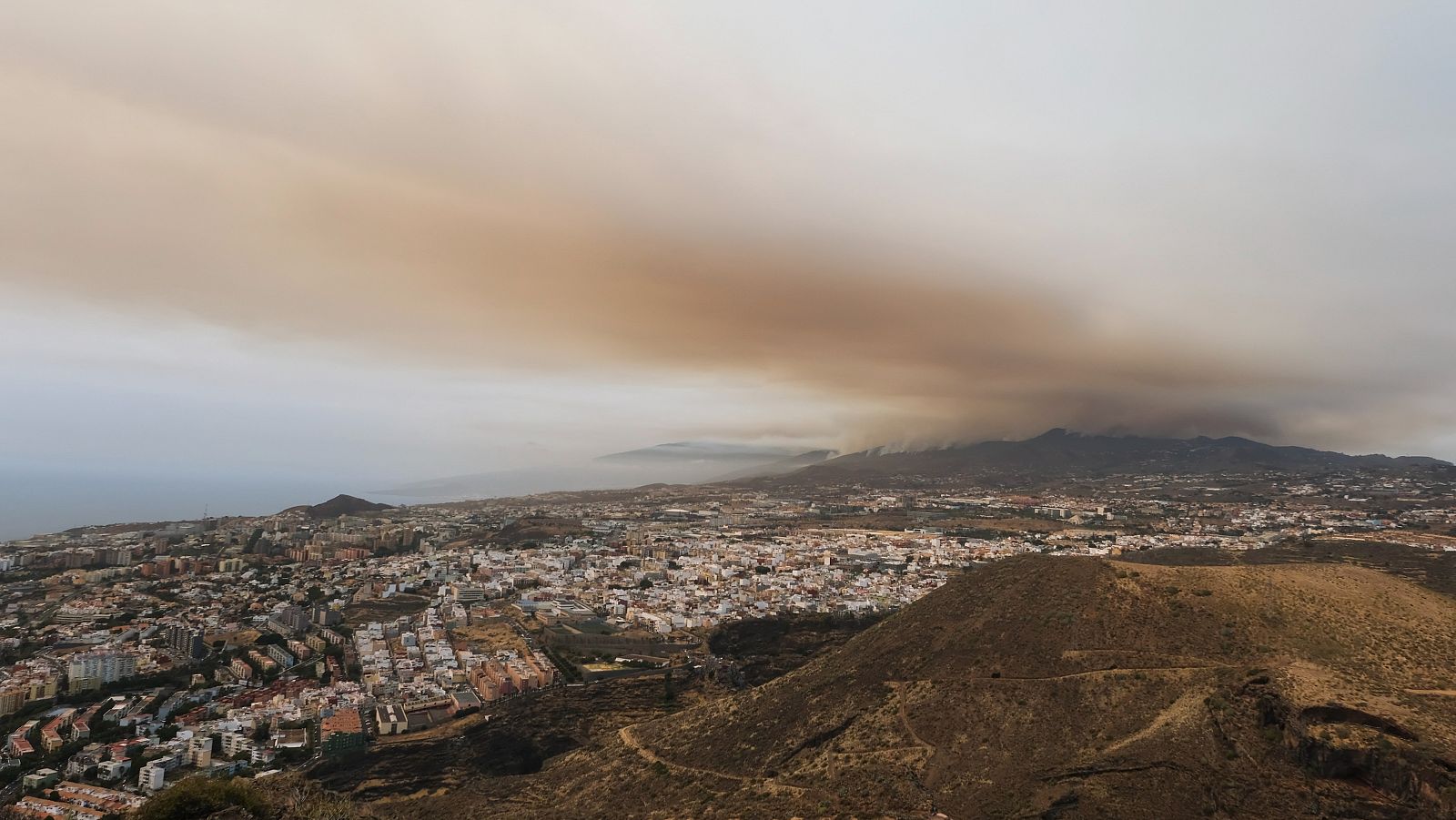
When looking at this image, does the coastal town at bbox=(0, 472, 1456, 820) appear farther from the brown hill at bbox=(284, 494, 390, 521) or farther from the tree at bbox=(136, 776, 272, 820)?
the tree at bbox=(136, 776, 272, 820)

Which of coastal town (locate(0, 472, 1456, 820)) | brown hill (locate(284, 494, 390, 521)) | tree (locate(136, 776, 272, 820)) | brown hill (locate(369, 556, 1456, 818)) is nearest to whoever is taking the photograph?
brown hill (locate(369, 556, 1456, 818))

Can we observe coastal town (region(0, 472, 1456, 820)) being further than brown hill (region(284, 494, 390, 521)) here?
No

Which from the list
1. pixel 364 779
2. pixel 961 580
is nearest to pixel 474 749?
pixel 364 779

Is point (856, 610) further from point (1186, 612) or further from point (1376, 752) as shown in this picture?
point (1376, 752)

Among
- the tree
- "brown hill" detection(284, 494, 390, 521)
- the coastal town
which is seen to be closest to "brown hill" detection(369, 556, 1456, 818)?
the tree

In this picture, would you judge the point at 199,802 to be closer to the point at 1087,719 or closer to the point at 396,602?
the point at 1087,719

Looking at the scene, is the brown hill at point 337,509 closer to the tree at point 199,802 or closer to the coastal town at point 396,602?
the coastal town at point 396,602
